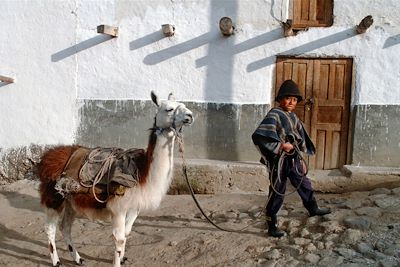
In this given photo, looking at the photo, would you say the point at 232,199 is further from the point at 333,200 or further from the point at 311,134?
the point at 311,134

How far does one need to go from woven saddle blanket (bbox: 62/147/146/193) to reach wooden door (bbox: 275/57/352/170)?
3651 mm

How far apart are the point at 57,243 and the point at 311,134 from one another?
431cm

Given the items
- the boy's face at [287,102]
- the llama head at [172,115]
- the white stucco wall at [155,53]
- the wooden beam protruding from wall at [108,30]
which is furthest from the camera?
the wooden beam protruding from wall at [108,30]

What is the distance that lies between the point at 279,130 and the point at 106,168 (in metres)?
1.79

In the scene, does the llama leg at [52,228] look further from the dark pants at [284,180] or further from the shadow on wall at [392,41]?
the shadow on wall at [392,41]

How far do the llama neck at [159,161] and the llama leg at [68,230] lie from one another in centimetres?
114

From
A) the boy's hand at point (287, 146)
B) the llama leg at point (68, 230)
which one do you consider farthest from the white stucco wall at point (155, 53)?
the llama leg at point (68, 230)

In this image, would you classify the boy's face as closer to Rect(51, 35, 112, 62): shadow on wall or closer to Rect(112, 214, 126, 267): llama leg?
Rect(112, 214, 126, 267): llama leg

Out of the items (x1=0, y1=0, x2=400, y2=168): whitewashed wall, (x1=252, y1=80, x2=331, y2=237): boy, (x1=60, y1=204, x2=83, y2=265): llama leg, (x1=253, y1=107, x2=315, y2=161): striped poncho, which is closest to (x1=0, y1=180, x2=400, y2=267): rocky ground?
(x1=60, y1=204, x2=83, y2=265): llama leg

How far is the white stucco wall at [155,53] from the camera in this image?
6898 millimetres

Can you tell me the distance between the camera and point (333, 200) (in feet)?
18.7

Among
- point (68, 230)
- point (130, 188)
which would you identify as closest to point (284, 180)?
point (130, 188)

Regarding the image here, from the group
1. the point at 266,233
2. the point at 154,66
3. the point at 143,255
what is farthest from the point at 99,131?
the point at 266,233

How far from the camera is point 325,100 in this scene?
7039mm
